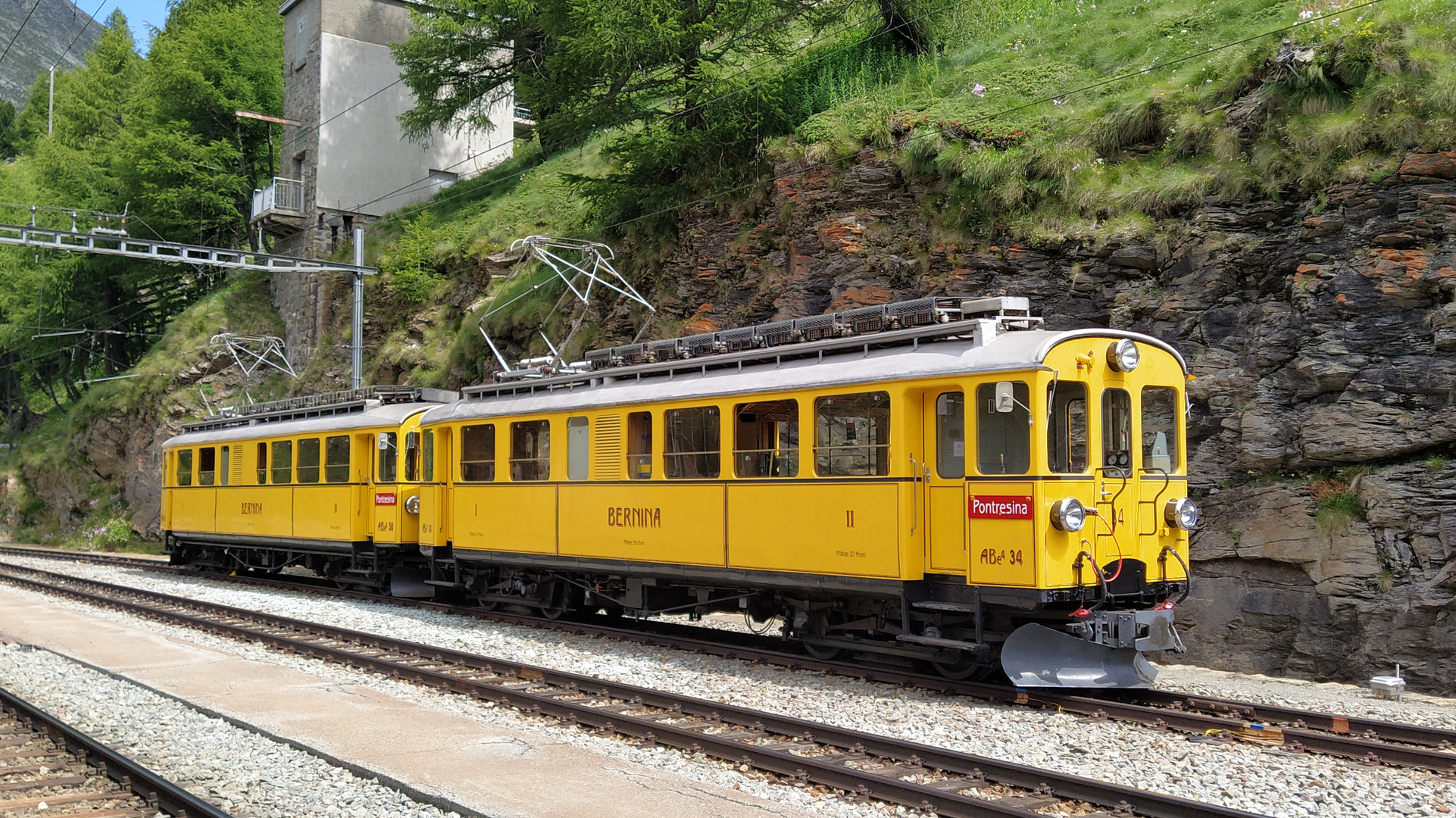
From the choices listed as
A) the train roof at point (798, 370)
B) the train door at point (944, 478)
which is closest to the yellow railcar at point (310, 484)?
the train roof at point (798, 370)

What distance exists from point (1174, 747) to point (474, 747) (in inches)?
199

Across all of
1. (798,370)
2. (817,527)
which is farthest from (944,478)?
(798,370)

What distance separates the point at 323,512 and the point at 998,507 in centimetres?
1402

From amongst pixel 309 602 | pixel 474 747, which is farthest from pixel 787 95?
pixel 474 747

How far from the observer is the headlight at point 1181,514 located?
1024 centimetres

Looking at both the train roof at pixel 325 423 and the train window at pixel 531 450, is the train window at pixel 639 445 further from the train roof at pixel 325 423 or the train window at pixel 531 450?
the train roof at pixel 325 423

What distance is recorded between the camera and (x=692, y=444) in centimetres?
1237

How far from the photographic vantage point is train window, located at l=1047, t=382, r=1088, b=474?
957cm

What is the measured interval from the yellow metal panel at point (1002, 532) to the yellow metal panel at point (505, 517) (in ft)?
21.0

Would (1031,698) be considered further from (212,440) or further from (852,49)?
(212,440)

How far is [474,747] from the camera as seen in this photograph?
8.34 meters

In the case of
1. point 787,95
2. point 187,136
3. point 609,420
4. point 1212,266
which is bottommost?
point 609,420

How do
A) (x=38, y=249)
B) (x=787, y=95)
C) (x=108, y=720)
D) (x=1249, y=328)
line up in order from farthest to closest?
(x=38, y=249) → (x=787, y=95) → (x=1249, y=328) → (x=108, y=720)

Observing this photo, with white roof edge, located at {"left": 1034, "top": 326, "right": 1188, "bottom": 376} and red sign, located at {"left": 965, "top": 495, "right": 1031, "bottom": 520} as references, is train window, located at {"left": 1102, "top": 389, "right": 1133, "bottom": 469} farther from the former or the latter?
red sign, located at {"left": 965, "top": 495, "right": 1031, "bottom": 520}
